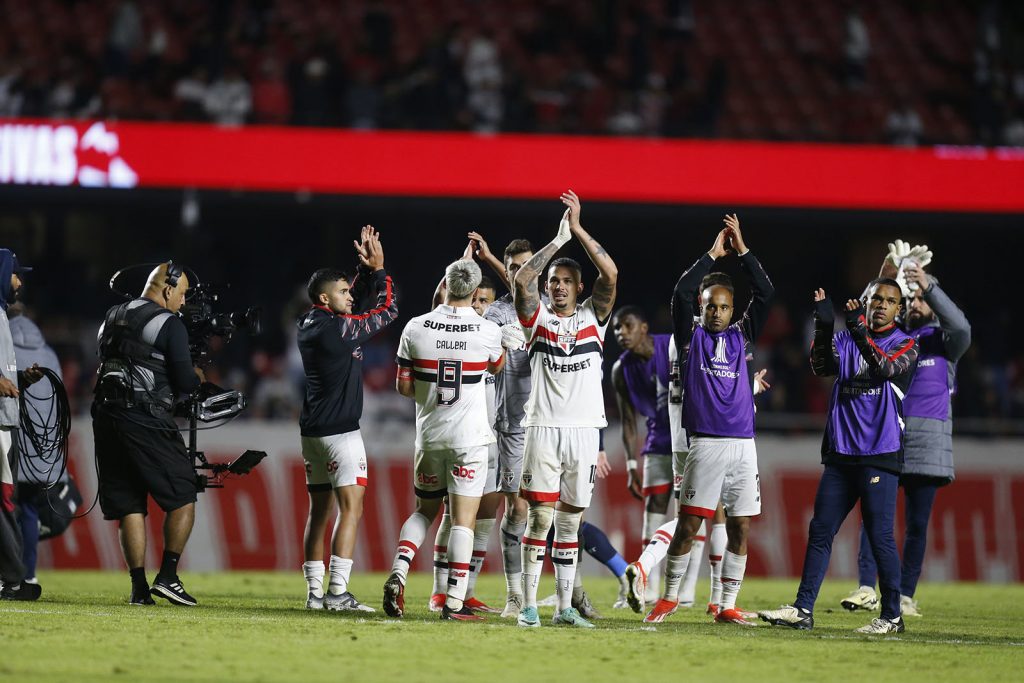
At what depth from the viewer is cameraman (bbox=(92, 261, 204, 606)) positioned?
9.23 metres

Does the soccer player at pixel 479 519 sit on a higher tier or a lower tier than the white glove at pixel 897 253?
lower

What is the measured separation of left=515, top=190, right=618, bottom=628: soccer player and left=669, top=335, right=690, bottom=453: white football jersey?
1.38m

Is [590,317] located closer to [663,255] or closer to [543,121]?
[543,121]

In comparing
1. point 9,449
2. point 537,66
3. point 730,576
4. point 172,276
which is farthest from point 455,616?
point 537,66

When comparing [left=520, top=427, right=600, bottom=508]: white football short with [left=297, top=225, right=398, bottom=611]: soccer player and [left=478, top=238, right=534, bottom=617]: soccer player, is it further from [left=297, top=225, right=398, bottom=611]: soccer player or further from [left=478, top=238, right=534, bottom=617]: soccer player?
[left=297, top=225, right=398, bottom=611]: soccer player

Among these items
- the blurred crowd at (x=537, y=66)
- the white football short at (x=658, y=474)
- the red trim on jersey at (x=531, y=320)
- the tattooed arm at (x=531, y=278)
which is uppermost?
the blurred crowd at (x=537, y=66)

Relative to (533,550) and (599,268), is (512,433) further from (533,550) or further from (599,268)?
(599,268)

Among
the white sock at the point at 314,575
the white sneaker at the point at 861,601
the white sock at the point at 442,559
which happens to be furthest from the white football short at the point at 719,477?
the white sock at the point at 314,575

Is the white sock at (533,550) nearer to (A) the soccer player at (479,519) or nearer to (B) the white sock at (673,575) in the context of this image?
(A) the soccer player at (479,519)

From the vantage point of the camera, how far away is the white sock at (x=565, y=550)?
8766 mm

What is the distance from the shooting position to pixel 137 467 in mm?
9227

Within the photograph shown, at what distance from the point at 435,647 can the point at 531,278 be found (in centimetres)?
239

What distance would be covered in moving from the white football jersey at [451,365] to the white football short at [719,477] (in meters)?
1.42

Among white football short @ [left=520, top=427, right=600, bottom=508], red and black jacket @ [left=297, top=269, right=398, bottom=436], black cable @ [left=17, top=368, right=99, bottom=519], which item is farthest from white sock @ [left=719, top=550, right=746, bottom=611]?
black cable @ [left=17, top=368, right=99, bottom=519]
